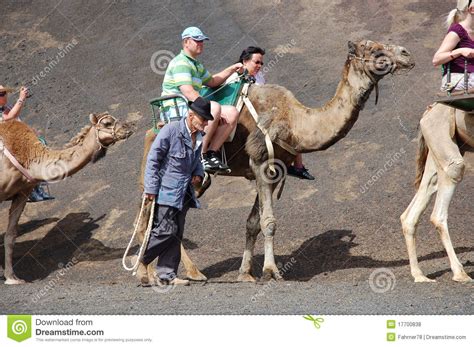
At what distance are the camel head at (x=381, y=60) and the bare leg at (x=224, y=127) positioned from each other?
5.31 feet

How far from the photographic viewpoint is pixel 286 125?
1116cm

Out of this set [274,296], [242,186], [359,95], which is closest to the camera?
[274,296]

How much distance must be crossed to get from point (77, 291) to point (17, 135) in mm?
3941

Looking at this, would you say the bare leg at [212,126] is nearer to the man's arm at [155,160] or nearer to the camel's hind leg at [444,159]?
the man's arm at [155,160]

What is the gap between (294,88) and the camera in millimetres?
18766

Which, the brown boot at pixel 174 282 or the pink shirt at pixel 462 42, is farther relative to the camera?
the pink shirt at pixel 462 42

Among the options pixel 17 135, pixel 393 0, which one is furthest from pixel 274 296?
pixel 393 0

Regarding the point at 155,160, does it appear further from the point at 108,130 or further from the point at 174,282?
the point at 108,130

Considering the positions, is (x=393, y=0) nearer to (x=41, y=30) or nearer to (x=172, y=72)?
(x=41, y=30)

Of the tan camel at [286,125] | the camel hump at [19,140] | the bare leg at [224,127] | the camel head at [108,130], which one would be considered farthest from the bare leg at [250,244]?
the camel hump at [19,140]

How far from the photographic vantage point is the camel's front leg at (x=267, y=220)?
420 inches
